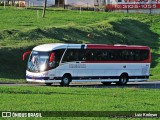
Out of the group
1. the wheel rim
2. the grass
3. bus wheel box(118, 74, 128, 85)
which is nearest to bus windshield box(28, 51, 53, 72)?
bus wheel box(118, 74, 128, 85)

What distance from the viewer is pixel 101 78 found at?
39562 millimetres

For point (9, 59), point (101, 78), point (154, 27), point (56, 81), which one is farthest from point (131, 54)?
point (154, 27)

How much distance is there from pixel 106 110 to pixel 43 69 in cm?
1815

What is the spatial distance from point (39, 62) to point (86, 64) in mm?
3663

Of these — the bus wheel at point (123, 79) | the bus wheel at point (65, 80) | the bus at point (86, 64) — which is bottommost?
the bus wheel at point (123, 79)

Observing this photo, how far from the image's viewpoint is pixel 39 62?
3666cm

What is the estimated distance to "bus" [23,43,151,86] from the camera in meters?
36.5

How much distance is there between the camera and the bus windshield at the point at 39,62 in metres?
36.4

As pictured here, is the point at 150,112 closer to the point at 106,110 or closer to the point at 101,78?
the point at 106,110

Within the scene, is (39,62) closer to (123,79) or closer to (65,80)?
(65,80)

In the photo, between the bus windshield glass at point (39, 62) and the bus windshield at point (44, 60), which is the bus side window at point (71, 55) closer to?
the bus windshield at point (44, 60)

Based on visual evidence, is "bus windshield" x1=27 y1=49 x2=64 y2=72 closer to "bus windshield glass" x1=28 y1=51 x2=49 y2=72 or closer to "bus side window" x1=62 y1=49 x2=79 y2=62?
"bus windshield glass" x1=28 y1=51 x2=49 y2=72

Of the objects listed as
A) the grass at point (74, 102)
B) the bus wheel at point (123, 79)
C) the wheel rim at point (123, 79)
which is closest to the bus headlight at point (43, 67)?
the bus wheel at point (123, 79)

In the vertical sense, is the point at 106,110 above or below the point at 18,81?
above
